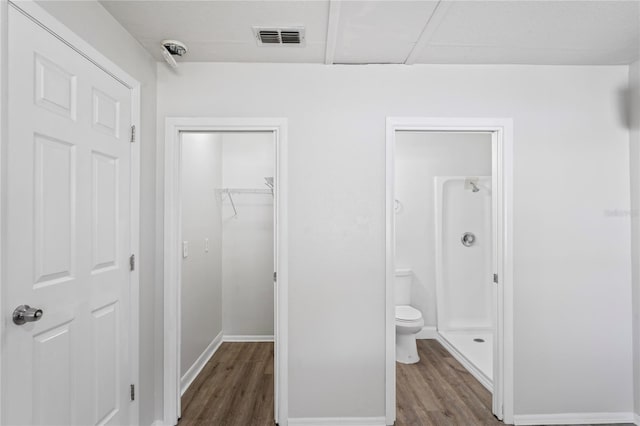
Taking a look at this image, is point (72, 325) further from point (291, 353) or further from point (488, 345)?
point (488, 345)

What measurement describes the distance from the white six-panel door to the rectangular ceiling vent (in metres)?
0.79

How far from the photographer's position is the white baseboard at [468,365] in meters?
2.56

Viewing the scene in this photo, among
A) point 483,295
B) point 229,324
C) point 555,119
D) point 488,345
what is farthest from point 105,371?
point 483,295

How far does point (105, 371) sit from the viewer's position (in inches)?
63.2

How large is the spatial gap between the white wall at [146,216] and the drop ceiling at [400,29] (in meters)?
0.09

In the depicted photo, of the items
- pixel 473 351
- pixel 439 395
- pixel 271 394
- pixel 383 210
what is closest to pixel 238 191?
pixel 383 210

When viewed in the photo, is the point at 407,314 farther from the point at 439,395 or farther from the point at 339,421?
the point at 339,421

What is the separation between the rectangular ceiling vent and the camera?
173 centimetres


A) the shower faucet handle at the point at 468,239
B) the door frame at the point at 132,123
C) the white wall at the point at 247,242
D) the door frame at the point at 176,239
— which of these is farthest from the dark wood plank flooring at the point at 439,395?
the door frame at the point at 132,123

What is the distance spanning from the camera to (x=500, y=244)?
2.16m

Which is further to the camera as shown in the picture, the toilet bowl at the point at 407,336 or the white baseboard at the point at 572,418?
the toilet bowl at the point at 407,336

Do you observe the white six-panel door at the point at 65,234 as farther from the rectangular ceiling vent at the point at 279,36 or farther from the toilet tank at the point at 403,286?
the toilet tank at the point at 403,286

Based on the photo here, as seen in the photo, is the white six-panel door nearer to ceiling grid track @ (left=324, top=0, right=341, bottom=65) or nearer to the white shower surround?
ceiling grid track @ (left=324, top=0, right=341, bottom=65)

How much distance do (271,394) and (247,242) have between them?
5.02ft
